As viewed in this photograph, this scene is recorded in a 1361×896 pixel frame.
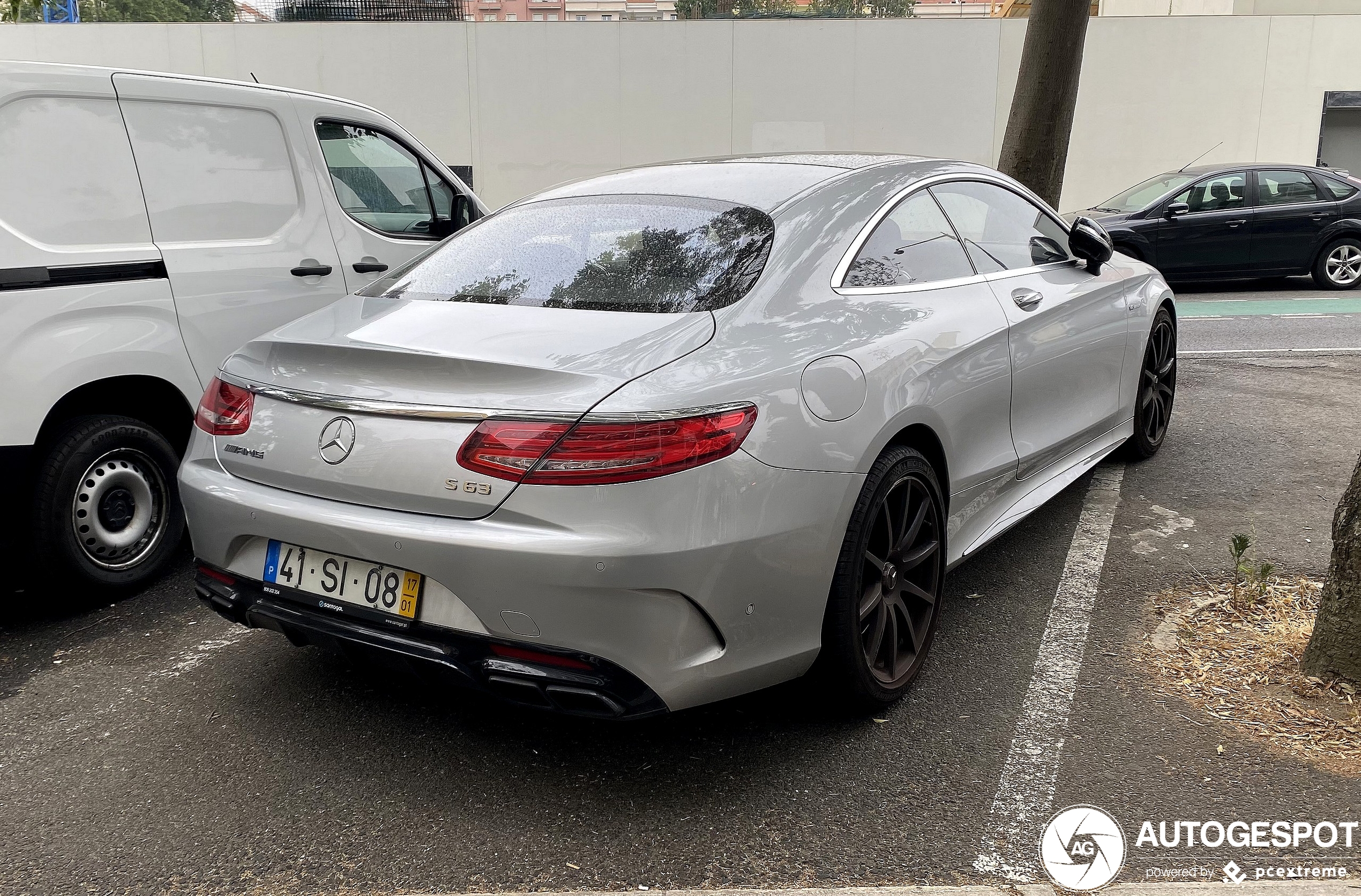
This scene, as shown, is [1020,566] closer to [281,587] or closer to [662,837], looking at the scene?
[662,837]

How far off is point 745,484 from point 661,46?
18.6 metres

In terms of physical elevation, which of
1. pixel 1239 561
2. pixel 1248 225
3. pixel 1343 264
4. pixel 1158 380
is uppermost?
pixel 1248 225

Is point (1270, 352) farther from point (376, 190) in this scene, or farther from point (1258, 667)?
point (376, 190)

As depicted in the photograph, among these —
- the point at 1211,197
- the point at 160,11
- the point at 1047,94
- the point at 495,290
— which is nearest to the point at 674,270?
the point at 495,290

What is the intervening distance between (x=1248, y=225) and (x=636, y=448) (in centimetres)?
1280

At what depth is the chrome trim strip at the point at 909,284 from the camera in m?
3.22

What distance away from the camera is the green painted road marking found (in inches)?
452

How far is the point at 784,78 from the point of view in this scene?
19.7 m

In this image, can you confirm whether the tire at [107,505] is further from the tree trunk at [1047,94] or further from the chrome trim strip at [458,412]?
the tree trunk at [1047,94]

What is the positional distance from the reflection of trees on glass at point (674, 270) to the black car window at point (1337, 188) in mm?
12649

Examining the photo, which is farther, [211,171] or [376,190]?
[376,190]

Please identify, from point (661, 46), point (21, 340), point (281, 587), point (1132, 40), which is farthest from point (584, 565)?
point (1132, 40)

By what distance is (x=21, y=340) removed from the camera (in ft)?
12.2

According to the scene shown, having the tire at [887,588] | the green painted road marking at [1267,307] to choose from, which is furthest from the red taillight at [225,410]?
the green painted road marking at [1267,307]
